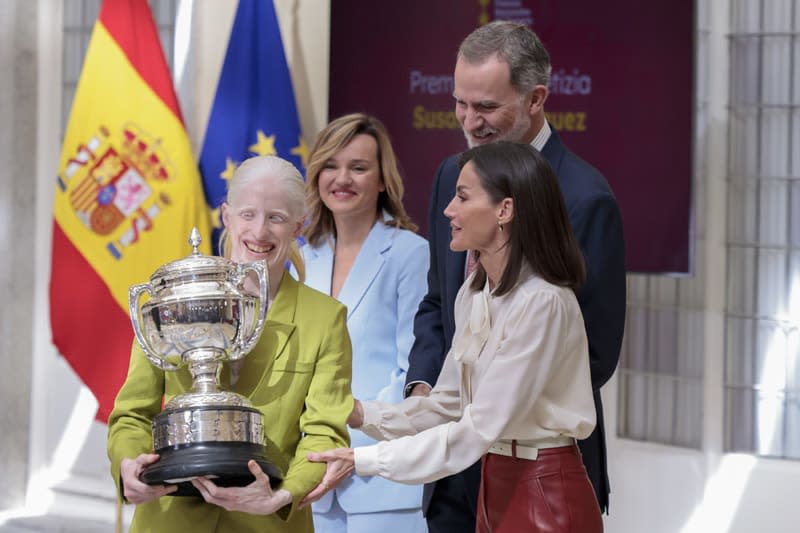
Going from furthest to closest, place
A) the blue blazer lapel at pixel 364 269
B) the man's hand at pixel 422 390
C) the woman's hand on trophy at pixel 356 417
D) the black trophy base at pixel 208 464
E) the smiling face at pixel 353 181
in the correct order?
the smiling face at pixel 353 181, the blue blazer lapel at pixel 364 269, the man's hand at pixel 422 390, the woman's hand on trophy at pixel 356 417, the black trophy base at pixel 208 464

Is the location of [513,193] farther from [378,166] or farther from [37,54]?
[37,54]

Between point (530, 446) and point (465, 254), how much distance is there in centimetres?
66

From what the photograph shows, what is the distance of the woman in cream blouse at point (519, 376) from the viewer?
2.49 metres

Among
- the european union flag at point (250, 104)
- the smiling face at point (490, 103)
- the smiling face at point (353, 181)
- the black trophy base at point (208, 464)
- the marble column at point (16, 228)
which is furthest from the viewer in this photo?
the marble column at point (16, 228)

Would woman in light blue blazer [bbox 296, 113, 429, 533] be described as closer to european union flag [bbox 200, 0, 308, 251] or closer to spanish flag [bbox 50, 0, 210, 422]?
european union flag [bbox 200, 0, 308, 251]

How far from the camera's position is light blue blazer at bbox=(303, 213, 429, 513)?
3518mm

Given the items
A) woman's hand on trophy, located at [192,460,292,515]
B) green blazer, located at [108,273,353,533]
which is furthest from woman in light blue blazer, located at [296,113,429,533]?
woman's hand on trophy, located at [192,460,292,515]

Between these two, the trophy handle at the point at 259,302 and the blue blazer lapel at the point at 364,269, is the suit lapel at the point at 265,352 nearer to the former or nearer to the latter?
the trophy handle at the point at 259,302

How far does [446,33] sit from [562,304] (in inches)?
124

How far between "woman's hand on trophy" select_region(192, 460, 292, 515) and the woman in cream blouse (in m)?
0.16

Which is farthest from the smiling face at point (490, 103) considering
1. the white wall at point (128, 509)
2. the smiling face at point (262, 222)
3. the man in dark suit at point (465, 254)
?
the white wall at point (128, 509)

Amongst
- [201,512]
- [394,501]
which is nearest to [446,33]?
[394,501]

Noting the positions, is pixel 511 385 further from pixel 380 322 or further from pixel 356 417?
pixel 380 322

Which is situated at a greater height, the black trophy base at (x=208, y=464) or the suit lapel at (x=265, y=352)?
the suit lapel at (x=265, y=352)
